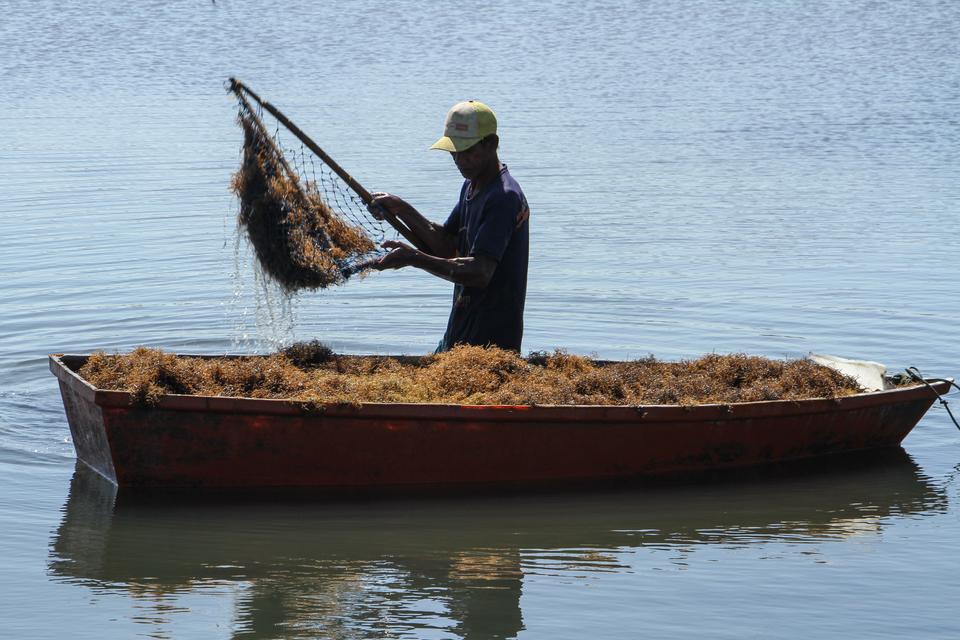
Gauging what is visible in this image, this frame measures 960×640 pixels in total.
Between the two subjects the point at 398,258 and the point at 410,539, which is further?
the point at 398,258

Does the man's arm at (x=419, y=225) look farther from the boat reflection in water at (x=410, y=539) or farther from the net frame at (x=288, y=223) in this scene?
the boat reflection in water at (x=410, y=539)

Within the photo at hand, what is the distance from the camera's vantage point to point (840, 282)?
521 inches

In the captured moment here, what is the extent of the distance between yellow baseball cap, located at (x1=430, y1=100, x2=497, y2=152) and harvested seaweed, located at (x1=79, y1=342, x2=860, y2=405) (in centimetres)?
117

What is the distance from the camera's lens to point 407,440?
25.3 ft

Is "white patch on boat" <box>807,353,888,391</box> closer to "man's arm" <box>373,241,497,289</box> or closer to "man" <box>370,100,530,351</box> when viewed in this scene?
"man" <box>370,100,530,351</box>

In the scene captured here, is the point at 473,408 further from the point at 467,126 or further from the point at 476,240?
the point at 467,126

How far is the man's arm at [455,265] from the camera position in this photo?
7961 millimetres

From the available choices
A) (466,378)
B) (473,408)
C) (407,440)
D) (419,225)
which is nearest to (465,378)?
(466,378)

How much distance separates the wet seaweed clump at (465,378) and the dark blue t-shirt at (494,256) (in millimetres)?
195

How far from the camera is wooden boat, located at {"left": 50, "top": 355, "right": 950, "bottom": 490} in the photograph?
296 inches

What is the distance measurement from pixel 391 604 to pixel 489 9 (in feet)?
99.5

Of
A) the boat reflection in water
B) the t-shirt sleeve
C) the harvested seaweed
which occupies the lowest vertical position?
the boat reflection in water

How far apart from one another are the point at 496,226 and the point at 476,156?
1.46 ft

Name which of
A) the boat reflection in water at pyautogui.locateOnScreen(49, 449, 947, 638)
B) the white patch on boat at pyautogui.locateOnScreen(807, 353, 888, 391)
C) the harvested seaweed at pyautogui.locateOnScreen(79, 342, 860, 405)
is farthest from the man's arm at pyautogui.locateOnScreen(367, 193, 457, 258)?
the white patch on boat at pyautogui.locateOnScreen(807, 353, 888, 391)
